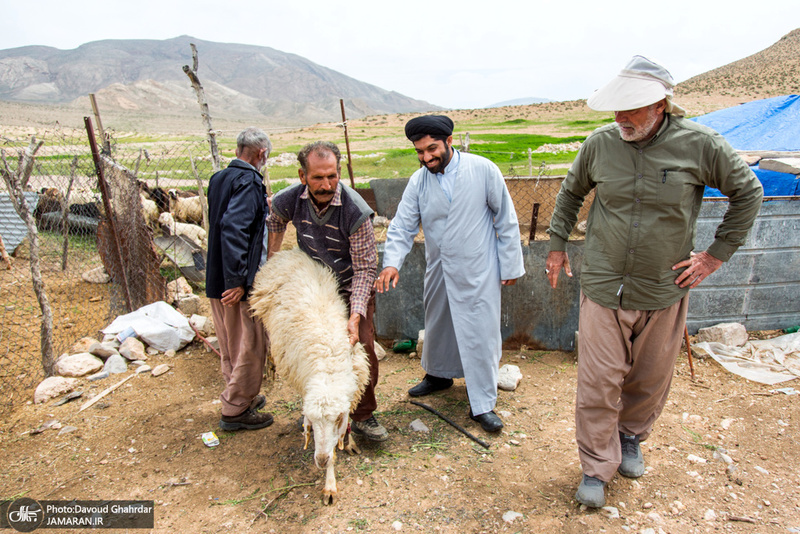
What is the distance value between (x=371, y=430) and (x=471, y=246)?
149 cm

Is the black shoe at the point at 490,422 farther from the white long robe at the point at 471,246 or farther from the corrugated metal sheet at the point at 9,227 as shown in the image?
the corrugated metal sheet at the point at 9,227

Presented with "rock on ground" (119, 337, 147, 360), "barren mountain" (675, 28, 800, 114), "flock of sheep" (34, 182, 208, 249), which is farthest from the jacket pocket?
"barren mountain" (675, 28, 800, 114)

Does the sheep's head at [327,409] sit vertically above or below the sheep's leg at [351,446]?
above

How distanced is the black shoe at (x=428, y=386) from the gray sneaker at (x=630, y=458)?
1.50m

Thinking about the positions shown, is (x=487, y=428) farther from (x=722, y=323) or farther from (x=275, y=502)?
(x=722, y=323)

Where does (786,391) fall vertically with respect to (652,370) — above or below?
below

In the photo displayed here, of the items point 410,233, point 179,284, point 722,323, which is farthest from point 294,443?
point 722,323

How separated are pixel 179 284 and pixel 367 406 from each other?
146 inches

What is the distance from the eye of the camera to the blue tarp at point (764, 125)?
9464 mm

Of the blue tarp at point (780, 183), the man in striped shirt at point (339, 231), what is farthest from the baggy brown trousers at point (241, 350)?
the blue tarp at point (780, 183)

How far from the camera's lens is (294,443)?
342 cm

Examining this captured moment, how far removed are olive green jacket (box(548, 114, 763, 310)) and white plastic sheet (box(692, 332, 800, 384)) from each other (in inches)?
90.5

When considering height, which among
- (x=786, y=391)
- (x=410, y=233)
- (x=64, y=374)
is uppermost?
(x=410, y=233)

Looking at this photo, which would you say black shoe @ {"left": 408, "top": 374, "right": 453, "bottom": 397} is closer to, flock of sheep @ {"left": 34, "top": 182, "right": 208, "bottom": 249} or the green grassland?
the green grassland
